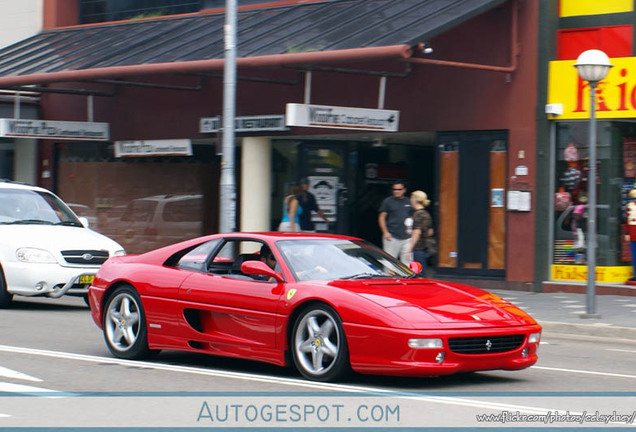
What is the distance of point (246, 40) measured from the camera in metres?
20.2

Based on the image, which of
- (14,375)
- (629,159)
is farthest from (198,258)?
(629,159)

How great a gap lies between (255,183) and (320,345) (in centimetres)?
1410

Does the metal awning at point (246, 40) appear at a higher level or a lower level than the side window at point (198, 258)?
higher

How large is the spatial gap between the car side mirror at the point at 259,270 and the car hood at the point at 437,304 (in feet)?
1.78

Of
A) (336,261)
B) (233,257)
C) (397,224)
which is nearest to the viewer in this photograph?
(336,261)

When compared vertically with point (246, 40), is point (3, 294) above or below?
below

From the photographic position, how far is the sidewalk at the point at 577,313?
44.0 ft

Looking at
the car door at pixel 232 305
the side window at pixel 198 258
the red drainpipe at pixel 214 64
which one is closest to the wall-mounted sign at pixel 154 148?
the red drainpipe at pixel 214 64

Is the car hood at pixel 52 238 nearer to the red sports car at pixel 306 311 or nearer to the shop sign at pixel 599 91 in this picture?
the red sports car at pixel 306 311

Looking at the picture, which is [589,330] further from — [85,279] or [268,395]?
[85,279]

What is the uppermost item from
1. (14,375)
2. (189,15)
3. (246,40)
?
(189,15)

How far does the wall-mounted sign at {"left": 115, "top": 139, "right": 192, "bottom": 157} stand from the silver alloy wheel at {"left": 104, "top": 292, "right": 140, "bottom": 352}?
12.6 m

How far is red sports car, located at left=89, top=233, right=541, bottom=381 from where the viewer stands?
8.05m

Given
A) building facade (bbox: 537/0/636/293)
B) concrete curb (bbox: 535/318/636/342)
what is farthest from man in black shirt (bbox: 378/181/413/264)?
concrete curb (bbox: 535/318/636/342)
